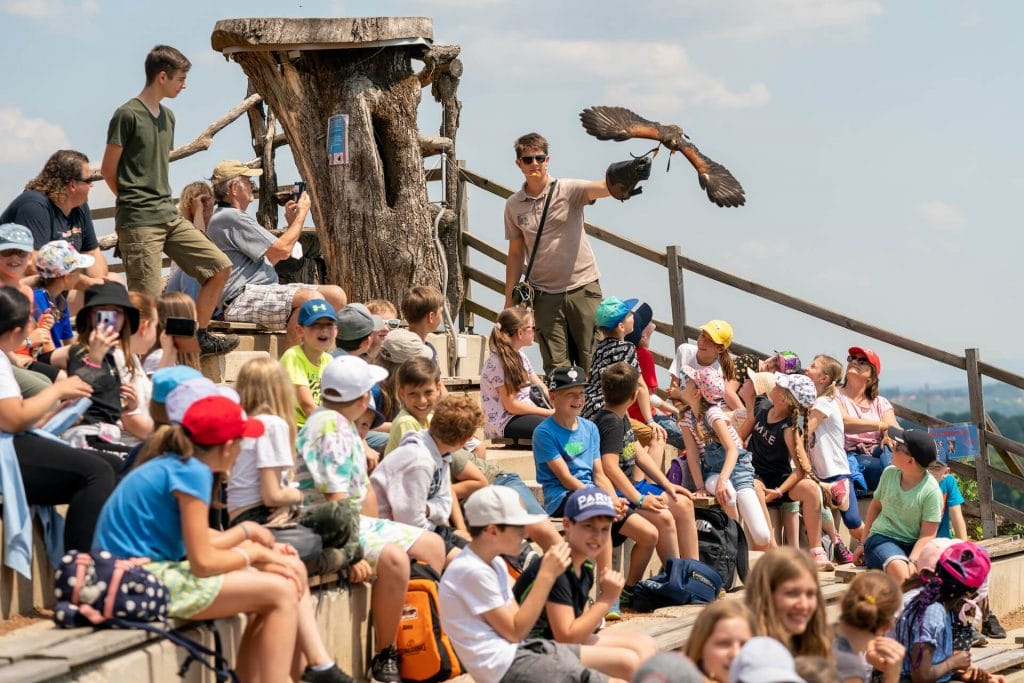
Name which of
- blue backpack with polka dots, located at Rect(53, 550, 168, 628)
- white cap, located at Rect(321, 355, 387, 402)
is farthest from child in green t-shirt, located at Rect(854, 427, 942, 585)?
Result: blue backpack with polka dots, located at Rect(53, 550, 168, 628)

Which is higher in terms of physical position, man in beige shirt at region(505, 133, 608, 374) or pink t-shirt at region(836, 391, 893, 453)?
man in beige shirt at region(505, 133, 608, 374)

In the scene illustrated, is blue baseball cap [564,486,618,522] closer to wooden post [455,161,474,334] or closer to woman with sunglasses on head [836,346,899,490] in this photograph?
woman with sunglasses on head [836,346,899,490]

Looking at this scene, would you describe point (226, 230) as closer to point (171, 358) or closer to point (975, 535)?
point (171, 358)

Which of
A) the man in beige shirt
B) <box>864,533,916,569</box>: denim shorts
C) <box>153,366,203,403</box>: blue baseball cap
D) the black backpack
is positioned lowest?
<box>864,533,916,569</box>: denim shorts

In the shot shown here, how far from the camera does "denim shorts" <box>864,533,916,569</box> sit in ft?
26.5

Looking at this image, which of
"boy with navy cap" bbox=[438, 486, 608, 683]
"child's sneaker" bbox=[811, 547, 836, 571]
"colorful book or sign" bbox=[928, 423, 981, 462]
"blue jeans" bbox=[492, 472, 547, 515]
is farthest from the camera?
"colorful book or sign" bbox=[928, 423, 981, 462]

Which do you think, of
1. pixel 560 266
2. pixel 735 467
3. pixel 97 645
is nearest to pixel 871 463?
pixel 735 467

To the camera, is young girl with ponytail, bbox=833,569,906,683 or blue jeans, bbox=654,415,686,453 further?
blue jeans, bbox=654,415,686,453

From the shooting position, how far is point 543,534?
6633mm

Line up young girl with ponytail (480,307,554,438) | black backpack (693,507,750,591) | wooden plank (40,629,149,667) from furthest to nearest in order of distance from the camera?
young girl with ponytail (480,307,554,438) < black backpack (693,507,750,591) < wooden plank (40,629,149,667)

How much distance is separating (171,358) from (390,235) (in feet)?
13.4

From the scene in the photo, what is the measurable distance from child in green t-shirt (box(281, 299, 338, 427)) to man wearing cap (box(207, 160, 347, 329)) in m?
1.87

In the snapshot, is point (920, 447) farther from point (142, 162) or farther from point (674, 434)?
point (142, 162)

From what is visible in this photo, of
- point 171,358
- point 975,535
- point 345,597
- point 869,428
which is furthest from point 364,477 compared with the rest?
point 975,535
